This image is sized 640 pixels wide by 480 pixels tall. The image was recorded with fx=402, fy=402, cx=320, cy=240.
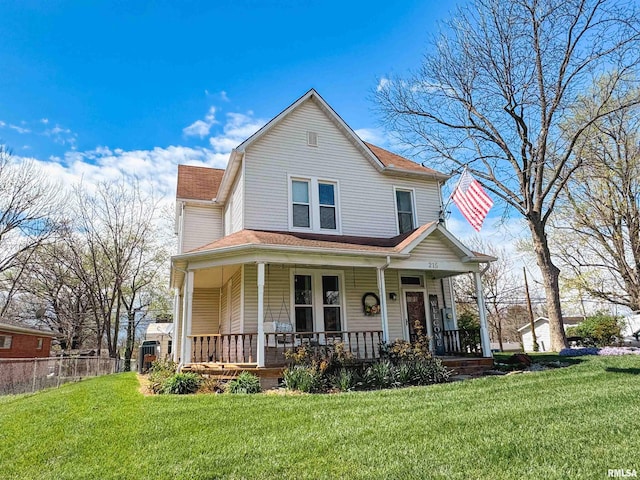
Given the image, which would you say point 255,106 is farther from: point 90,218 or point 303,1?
point 90,218

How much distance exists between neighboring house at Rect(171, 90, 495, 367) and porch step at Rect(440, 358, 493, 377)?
0.61 meters

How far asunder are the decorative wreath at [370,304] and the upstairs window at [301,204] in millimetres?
2870

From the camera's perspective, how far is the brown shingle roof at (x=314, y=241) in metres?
10.3

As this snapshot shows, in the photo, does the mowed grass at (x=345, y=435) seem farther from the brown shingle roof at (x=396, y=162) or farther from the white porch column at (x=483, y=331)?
the brown shingle roof at (x=396, y=162)

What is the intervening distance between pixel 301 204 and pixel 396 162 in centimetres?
475

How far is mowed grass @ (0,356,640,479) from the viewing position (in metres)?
3.88

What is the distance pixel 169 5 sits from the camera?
11445mm

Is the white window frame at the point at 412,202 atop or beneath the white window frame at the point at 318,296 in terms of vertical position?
atop

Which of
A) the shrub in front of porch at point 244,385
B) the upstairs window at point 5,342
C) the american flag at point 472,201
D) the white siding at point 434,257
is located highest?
the american flag at point 472,201

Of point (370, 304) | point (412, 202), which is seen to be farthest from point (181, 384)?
point (412, 202)

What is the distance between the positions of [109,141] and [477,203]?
19750mm

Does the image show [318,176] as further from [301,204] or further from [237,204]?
[237,204]

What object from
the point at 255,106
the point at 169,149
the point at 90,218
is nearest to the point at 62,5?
the point at 255,106

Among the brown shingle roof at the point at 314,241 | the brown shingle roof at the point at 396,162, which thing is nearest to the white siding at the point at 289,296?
the brown shingle roof at the point at 314,241
